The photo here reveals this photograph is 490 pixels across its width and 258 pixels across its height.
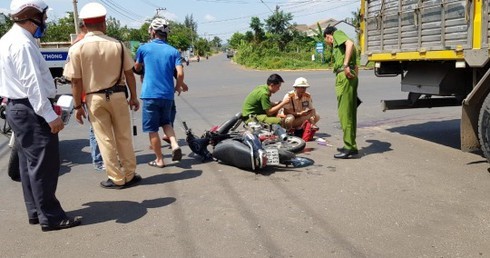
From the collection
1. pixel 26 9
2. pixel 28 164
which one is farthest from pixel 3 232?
pixel 26 9

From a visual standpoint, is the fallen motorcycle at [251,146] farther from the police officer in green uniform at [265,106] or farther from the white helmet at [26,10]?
the white helmet at [26,10]

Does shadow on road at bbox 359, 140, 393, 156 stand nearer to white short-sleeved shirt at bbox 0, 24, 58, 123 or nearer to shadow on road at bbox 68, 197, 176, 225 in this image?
shadow on road at bbox 68, 197, 176, 225

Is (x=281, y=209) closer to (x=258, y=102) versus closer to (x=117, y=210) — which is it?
(x=117, y=210)

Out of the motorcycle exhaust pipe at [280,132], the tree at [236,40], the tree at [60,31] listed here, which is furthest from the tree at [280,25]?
the motorcycle exhaust pipe at [280,132]

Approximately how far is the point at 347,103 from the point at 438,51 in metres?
1.21

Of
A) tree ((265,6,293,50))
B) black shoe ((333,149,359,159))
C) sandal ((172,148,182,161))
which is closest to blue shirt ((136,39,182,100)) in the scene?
sandal ((172,148,182,161))

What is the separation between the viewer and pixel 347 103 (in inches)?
233

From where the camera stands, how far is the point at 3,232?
3936 mm

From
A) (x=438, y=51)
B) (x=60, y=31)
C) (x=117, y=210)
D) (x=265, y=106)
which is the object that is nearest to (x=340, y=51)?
(x=438, y=51)

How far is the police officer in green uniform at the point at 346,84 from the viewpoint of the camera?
582 cm

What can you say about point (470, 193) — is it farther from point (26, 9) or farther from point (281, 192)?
point (26, 9)

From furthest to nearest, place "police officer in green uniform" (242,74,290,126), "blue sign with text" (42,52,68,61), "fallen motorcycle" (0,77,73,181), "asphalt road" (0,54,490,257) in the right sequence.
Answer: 1. "blue sign with text" (42,52,68,61)
2. "police officer in green uniform" (242,74,290,126)
3. "fallen motorcycle" (0,77,73,181)
4. "asphalt road" (0,54,490,257)

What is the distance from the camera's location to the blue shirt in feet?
18.9

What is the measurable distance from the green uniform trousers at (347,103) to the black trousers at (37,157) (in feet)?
11.3
